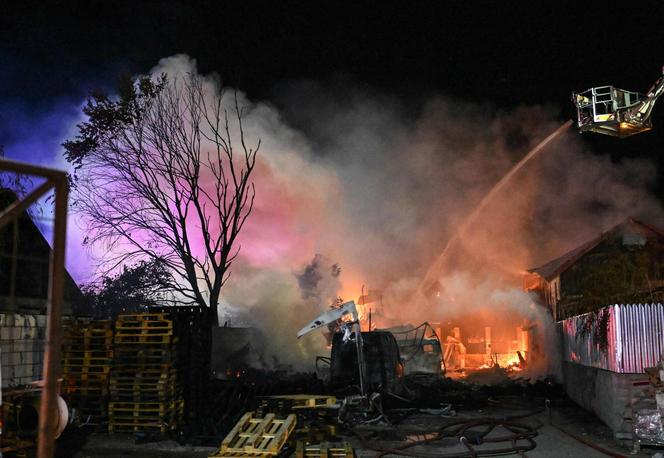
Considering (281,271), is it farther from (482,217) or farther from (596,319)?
(596,319)

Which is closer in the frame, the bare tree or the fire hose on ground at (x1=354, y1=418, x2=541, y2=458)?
the fire hose on ground at (x1=354, y1=418, x2=541, y2=458)

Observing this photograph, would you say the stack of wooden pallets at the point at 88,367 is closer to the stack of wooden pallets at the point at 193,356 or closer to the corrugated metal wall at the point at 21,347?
the corrugated metal wall at the point at 21,347

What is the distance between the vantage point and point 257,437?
9984 mm

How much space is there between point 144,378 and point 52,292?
10.2 m

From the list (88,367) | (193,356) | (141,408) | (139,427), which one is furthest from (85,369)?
(193,356)

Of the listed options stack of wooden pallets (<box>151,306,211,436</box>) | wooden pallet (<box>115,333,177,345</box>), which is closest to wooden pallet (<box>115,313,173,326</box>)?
stack of wooden pallets (<box>151,306,211,436</box>)

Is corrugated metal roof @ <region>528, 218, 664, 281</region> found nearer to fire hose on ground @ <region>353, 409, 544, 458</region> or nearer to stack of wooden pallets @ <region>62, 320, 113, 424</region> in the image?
fire hose on ground @ <region>353, 409, 544, 458</region>

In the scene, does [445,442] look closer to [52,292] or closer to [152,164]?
[52,292]

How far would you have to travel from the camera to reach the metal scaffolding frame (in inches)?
135

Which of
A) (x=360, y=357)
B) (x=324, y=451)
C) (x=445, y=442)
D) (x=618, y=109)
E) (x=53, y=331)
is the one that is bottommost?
(x=445, y=442)

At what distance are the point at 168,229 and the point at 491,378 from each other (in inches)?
609

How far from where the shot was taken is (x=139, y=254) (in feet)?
85.4

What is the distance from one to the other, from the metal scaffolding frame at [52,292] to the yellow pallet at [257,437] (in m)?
6.26

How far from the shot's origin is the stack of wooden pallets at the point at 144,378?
1273cm
